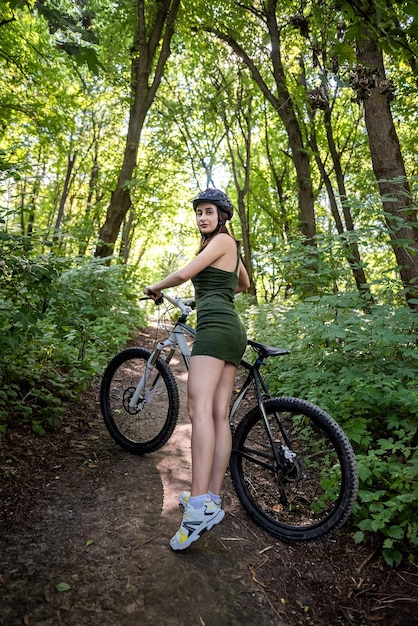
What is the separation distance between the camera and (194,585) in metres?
2.18

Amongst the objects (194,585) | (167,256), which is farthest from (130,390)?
(167,256)

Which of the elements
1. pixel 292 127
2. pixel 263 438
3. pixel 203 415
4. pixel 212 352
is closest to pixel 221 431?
pixel 203 415

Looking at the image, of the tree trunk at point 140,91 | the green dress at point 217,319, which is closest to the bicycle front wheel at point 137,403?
the green dress at point 217,319

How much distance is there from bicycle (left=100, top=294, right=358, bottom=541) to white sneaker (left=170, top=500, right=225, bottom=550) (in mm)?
545

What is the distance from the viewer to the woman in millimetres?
2557

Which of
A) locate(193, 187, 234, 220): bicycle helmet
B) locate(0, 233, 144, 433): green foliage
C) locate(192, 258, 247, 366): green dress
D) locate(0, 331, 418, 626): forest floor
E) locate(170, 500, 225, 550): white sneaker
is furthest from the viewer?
locate(0, 233, 144, 433): green foliage

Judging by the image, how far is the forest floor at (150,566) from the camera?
1984mm

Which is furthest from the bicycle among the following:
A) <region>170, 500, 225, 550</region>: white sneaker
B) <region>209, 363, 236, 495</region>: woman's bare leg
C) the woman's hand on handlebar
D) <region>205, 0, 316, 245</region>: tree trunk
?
<region>205, 0, 316, 245</region>: tree trunk

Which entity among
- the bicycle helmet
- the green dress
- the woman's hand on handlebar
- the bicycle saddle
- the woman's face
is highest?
the bicycle helmet

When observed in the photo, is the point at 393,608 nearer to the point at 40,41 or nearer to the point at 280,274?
the point at 280,274

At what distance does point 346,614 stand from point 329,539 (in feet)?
2.16

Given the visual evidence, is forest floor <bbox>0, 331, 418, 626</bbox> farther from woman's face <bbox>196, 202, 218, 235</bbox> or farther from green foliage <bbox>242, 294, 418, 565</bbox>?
woman's face <bbox>196, 202, 218, 235</bbox>

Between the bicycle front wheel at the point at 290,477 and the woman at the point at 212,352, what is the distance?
291 mm

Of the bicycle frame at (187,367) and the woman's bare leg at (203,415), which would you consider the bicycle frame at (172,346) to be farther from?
the woman's bare leg at (203,415)
